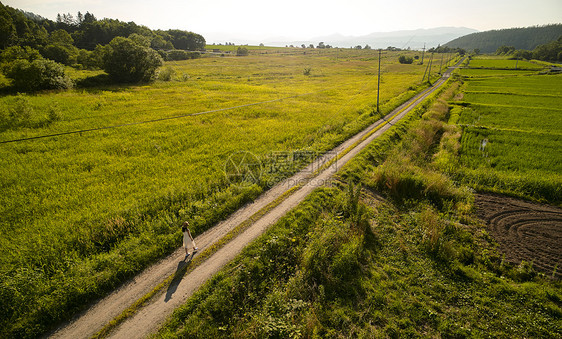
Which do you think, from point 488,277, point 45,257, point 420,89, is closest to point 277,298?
point 488,277

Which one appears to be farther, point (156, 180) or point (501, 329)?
point (156, 180)

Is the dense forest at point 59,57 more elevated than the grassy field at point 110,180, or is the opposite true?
the dense forest at point 59,57

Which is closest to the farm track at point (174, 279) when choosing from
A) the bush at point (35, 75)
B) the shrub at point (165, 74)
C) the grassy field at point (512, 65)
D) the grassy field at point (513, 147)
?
Answer: the grassy field at point (513, 147)

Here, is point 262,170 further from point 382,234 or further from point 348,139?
point 348,139

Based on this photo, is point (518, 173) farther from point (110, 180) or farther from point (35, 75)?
point (35, 75)

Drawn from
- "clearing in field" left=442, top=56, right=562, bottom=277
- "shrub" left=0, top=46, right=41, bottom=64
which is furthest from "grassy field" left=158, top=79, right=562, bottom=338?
"shrub" left=0, top=46, right=41, bottom=64

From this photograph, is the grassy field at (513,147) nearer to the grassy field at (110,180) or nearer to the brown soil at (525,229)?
the brown soil at (525,229)

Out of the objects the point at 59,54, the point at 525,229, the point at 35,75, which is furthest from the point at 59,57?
the point at 525,229
